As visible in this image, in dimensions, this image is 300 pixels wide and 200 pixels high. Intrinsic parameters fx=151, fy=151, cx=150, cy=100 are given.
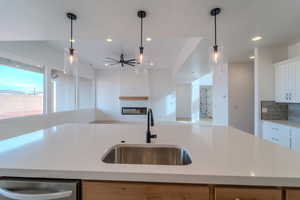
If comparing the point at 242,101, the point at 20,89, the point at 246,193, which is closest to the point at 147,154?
the point at 246,193

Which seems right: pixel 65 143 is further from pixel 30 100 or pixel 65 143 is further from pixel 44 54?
pixel 44 54

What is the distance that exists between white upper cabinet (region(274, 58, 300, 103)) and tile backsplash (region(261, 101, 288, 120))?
0.67 ft

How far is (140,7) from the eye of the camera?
188 centimetres

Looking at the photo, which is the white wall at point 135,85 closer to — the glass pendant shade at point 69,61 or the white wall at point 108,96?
the white wall at point 108,96

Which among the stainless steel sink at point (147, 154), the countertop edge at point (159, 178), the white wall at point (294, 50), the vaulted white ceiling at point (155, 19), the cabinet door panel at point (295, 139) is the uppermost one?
the vaulted white ceiling at point (155, 19)

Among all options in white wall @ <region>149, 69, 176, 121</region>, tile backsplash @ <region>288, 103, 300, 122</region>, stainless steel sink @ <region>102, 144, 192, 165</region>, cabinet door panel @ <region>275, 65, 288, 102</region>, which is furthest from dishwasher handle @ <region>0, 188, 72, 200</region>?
white wall @ <region>149, 69, 176, 121</region>

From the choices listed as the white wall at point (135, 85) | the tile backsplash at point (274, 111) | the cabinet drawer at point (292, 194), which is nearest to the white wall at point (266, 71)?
the tile backsplash at point (274, 111)

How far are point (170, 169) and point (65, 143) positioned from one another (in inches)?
36.8

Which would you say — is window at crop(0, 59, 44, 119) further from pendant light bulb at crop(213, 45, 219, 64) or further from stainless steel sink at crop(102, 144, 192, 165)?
pendant light bulb at crop(213, 45, 219, 64)

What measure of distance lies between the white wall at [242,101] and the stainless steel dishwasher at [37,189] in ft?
15.1

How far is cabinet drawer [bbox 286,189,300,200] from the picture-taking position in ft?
2.36

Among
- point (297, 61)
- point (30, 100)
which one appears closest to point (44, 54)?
point (30, 100)

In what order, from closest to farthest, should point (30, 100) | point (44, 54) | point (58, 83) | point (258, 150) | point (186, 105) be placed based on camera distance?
point (258, 150)
point (30, 100)
point (44, 54)
point (58, 83)
point (186, 105)

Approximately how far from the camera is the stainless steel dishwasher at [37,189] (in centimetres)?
75
